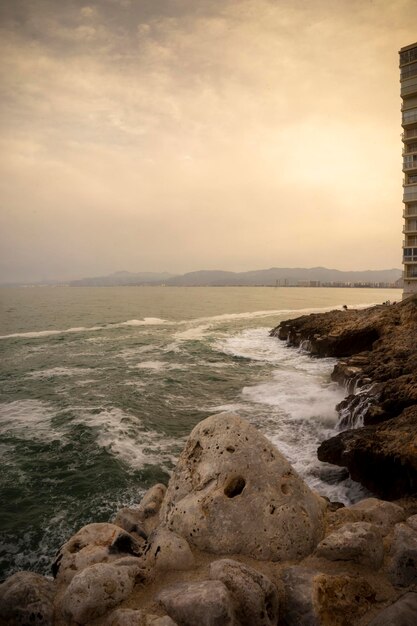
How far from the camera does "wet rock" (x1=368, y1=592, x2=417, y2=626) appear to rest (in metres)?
4.20

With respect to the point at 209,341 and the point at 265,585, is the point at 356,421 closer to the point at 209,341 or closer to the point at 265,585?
the point at 265,585

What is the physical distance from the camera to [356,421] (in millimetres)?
15234

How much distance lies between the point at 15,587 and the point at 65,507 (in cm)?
651

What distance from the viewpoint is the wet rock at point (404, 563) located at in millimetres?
5160

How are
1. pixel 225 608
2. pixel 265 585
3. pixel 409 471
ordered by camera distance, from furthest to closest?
pixel 409 471, pixel 265 585, pixel 225 608

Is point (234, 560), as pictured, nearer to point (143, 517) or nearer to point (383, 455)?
point (143, 517)

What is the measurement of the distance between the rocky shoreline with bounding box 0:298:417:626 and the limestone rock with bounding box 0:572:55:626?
15 millimetres

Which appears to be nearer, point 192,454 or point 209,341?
point 192,454

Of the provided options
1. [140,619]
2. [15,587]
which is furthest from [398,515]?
[15,587]

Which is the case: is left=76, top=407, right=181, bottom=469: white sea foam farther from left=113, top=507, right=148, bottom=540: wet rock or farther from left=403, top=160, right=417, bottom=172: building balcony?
left=403, top=160, right=417, bottom=172: building balcony

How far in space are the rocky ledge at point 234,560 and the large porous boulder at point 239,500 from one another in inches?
0.7

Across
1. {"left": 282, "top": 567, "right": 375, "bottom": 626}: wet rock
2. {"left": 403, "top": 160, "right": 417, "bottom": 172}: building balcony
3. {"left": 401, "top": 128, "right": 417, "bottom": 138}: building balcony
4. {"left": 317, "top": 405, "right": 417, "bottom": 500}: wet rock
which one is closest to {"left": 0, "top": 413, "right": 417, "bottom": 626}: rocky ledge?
{"left": 282, "top": 567, "right": 375, "bottom": 626}: wet rock

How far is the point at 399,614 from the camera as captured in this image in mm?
4285

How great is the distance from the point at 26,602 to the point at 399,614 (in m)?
5.02
